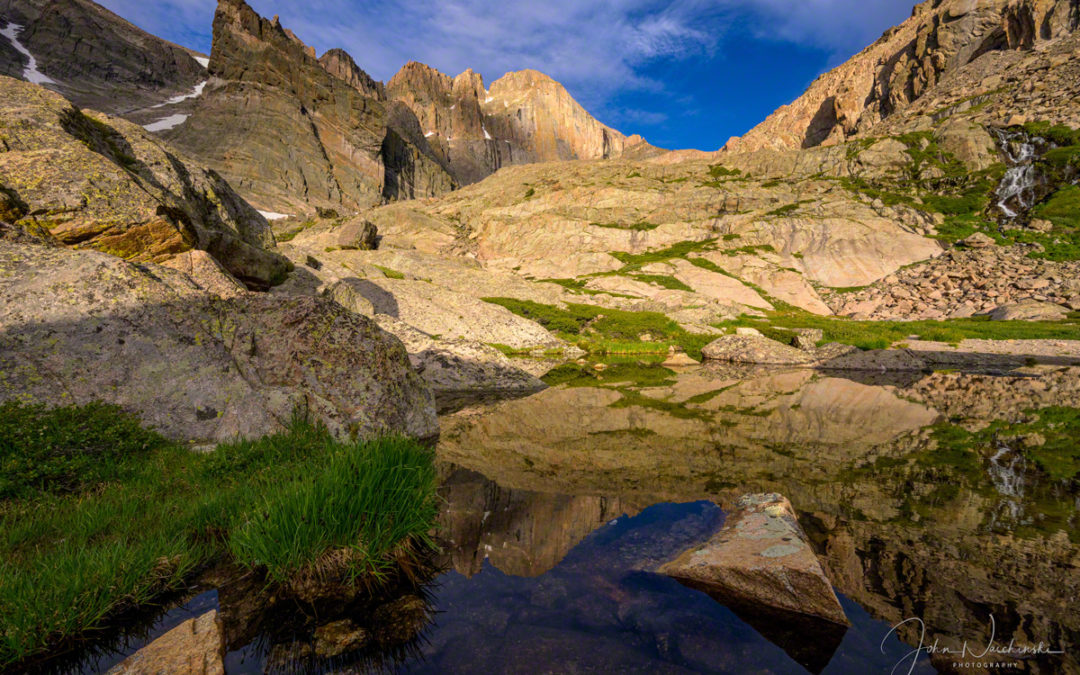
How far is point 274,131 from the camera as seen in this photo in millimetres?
169250

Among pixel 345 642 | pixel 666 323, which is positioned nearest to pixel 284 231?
pixel 666 323

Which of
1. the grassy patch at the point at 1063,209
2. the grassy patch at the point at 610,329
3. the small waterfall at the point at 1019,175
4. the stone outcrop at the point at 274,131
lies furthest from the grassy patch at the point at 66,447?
the stone outcrop at the point at 274,131

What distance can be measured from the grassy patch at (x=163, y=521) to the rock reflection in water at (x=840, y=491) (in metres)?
1.29

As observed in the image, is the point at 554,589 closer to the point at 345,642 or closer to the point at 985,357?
the point at 345,642

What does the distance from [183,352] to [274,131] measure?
202597mm

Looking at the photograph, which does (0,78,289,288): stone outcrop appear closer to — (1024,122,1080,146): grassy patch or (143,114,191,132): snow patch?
(1024,122,1080,146): grassy patch

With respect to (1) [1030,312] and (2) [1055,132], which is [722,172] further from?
(1) [1030,312]

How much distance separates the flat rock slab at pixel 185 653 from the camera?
3.36 m

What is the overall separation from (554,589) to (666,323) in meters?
40.4

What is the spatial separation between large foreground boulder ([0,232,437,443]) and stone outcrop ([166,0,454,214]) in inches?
6351

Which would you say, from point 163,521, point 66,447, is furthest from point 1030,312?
point 66,447

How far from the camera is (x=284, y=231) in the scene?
110 meters

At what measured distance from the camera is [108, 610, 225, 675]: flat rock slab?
3.36 meters

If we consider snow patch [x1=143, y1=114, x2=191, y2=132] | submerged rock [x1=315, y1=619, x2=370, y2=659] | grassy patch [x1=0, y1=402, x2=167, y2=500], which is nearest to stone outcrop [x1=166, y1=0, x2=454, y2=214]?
snow patch [x1=143, y1=114, x2=191, y2=132]
